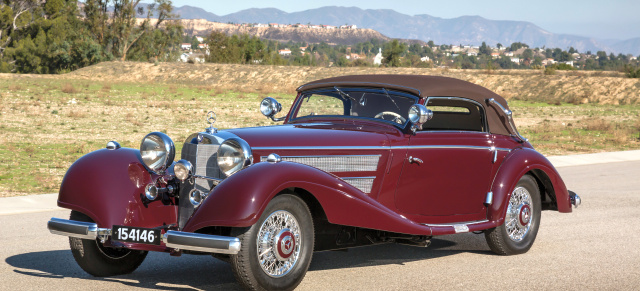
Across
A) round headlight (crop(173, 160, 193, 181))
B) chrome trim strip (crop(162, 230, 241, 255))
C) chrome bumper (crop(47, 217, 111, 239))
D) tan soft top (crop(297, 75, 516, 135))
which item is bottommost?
chrome bumper (crop(47, 217, 111, 239))

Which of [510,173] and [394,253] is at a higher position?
[510,173]

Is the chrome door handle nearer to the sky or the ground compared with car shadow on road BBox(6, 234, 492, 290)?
nearer to the sky

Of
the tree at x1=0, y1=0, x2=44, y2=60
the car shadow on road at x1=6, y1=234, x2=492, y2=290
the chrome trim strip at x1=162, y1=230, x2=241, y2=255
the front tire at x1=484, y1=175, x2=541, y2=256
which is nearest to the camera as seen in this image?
the chrome trim strip at x1=162, y1=230, x2=241, y2=255

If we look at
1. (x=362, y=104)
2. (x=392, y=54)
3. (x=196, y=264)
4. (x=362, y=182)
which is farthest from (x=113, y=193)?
(x=392, y=54)

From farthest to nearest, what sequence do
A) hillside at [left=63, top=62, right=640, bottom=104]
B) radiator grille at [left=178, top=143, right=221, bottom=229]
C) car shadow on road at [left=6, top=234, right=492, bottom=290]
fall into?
hillside at [left=63, top=62, right=640, bottom=104] < car shadow on road at [left=6, top=234, right=492, bottom=290] < radiator grille at [left=178, top=143, right=221, bottom=229]

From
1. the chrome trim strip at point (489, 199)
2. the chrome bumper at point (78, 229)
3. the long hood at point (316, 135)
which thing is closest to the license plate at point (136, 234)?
the chrome bumper at point (78, 229)

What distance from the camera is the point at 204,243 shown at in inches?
204

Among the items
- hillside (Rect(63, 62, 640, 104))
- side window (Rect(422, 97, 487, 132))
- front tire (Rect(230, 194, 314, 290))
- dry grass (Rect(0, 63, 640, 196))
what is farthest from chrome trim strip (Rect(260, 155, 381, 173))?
hillside (Rect(63, 62, 640, 104))

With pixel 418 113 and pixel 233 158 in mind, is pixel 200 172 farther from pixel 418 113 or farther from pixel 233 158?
pixel 418 113

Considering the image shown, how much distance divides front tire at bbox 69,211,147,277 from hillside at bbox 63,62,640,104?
45.4 meters

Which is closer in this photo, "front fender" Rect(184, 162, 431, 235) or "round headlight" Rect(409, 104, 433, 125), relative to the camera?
"front fender" Rect(184, 162, 431, 235)

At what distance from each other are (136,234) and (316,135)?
169 cm

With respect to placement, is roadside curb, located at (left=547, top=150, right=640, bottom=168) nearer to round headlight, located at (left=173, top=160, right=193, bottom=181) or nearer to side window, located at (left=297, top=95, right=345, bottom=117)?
side window, located at (left=297, top=95, right=345, bottom=117)

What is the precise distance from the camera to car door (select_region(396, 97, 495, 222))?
673 cm
